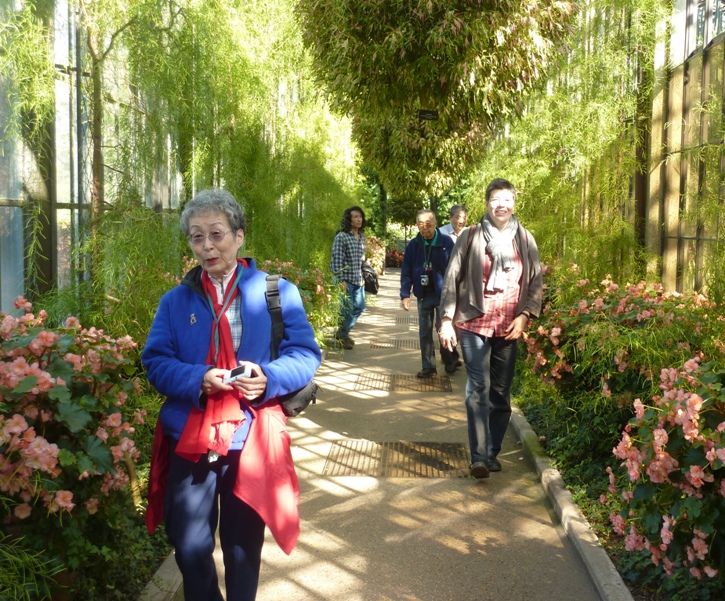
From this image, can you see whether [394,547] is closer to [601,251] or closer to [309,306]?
[601,251]

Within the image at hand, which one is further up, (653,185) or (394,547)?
(653,185)

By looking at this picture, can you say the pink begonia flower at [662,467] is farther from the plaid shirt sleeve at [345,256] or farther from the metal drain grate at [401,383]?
the plaid shirt sleeve at [345,256]

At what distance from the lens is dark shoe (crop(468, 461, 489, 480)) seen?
16.7 feet

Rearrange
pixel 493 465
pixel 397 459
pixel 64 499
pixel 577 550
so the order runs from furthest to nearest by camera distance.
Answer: pixel 397 459, pixel 493 465, pixel 577 550, pixel 64 499

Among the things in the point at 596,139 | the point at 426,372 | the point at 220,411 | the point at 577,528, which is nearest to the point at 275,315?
the point at 220,411

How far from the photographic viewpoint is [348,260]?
10609mm

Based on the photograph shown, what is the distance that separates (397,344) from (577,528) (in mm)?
7454

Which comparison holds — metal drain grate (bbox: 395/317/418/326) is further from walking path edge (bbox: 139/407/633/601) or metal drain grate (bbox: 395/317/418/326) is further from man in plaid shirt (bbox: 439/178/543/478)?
man in plaid shirt (bbox: 439/178/543/478)

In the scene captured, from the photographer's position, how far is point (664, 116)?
6.95m

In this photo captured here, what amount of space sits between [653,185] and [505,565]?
427 centimetres

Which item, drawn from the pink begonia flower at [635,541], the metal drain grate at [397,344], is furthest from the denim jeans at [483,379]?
the metal drain grate at [397,344]

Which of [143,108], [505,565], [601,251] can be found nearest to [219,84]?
[143,108]

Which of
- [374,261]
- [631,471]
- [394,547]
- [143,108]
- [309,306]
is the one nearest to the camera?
[631,471]

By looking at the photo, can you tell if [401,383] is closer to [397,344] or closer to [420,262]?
[420,262]
